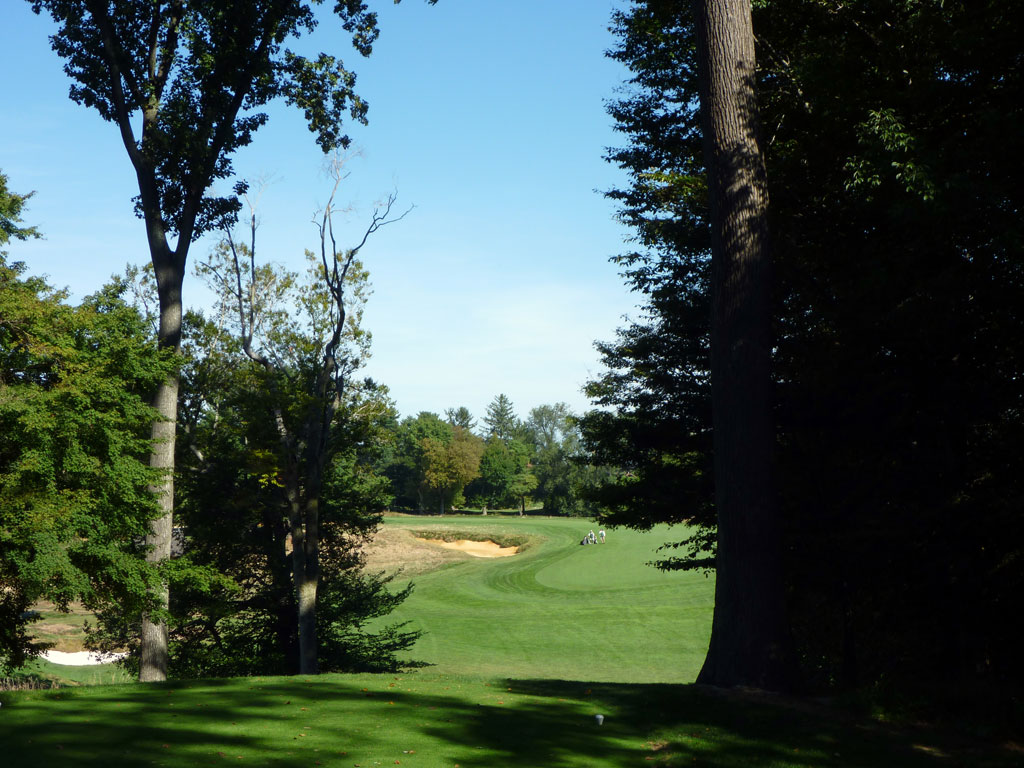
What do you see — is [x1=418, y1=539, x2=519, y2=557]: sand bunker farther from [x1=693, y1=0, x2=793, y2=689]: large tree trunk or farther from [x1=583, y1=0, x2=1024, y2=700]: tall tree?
[x1=693, y1=0, x2=793, y2=689]: large tree trunk

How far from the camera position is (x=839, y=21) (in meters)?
11.5

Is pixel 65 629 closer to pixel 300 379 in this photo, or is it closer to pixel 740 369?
pixel 300 379

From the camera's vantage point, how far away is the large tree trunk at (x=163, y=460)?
1427 centimetres

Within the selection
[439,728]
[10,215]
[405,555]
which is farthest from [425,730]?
[405,555]

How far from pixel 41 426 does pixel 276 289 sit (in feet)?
40.0

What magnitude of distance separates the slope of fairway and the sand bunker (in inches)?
223

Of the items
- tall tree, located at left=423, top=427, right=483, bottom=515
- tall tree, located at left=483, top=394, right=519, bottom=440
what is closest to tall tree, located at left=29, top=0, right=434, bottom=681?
tall tree, located at left=423, top=427, right=483, bottom=515

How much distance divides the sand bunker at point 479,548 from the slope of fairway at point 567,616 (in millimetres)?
5660

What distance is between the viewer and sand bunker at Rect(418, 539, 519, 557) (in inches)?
2216

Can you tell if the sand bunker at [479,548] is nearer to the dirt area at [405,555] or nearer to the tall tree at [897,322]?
the dirt area at [405,555]

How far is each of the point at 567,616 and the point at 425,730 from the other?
90.1 ft

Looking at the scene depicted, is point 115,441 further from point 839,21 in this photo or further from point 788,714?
point 839,21

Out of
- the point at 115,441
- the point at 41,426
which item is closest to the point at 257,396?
the point at 115,441

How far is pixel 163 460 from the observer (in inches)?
568
